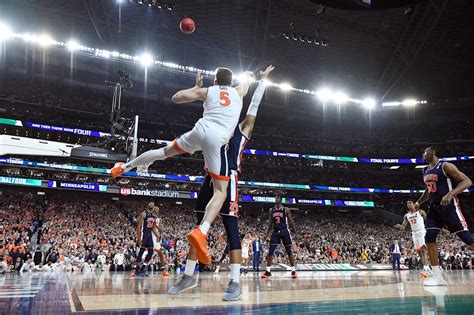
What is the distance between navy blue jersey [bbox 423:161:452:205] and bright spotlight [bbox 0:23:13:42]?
3000cm

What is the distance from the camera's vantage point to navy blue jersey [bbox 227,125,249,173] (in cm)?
387

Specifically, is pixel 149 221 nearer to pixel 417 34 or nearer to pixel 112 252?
pixel 112 252

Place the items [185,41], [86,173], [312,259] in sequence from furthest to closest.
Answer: [185,41], [86,173], [312,259]

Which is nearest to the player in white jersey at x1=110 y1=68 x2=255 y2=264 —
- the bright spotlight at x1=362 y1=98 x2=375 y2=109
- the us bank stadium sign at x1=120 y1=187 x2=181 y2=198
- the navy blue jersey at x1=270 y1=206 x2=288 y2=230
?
the navy blue jersey at x1=270 y1=206 x2=288 y2=230

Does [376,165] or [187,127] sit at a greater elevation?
[187,127]

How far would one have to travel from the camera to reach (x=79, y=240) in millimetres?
18656

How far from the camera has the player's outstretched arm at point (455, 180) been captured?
207 inches

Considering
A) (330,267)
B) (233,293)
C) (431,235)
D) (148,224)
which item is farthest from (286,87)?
(233,293)

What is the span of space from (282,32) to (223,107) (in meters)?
25.7

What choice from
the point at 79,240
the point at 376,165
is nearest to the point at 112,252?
the point at 79,240

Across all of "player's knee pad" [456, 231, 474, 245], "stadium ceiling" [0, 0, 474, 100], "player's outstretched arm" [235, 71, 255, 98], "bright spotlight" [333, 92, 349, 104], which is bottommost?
"player's knee pad" [456, 231, 474, 245]

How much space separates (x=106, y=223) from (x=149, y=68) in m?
15.4

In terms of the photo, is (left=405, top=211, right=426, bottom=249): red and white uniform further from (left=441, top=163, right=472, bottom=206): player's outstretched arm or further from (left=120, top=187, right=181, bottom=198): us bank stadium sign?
(left=120, top=187, right=181, bottom=198): us bank stadium sign

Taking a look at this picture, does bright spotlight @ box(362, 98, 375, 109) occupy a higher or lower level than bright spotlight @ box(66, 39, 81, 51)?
lower
